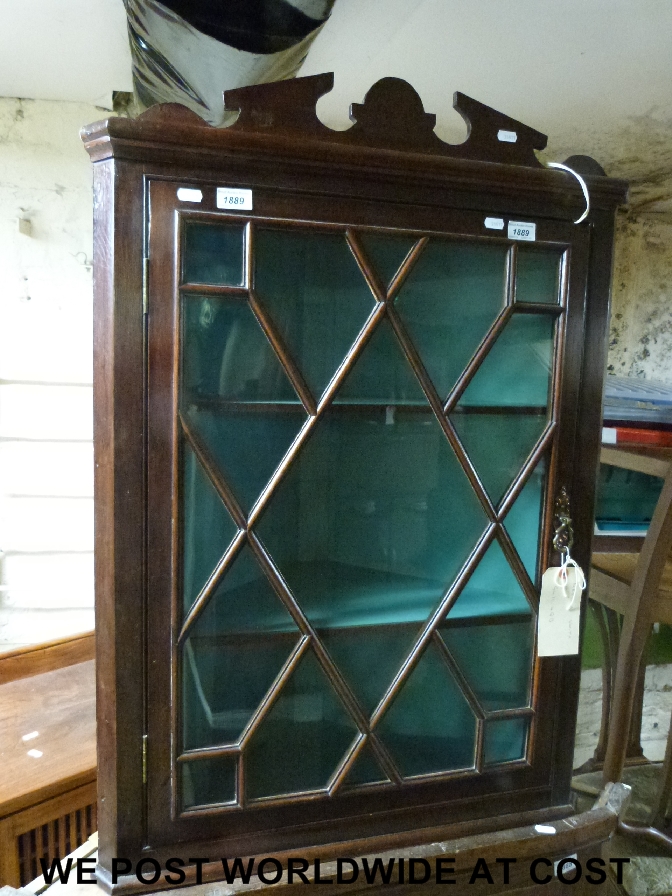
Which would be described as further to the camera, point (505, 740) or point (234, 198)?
point (505, 740)

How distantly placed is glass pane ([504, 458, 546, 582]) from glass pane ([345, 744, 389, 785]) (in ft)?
0.87

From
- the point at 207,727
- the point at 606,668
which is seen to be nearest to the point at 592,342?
the point at 207,727

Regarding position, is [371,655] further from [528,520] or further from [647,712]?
[647,712]

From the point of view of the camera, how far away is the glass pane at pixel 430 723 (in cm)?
72

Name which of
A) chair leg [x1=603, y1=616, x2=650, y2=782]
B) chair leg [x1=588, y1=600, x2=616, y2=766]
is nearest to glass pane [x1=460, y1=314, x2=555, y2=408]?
chair leg [x1=603, y1=616, x2=650, y2=782]

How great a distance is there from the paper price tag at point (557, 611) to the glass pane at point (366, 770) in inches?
8.7

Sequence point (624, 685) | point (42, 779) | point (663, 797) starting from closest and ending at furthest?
point (42, 779) < point (624, 685) < point (663, 797)

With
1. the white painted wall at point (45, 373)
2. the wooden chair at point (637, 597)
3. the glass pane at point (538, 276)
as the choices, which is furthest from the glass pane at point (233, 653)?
the white painted wall at point (45, 373)

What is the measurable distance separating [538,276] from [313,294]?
0.83ft

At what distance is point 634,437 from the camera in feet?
4.23

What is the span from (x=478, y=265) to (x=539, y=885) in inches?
27.5

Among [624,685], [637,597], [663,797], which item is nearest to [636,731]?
[663,797]

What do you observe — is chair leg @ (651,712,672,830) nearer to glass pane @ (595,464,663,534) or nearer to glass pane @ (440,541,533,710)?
glass pane @ (595,464,663,534)

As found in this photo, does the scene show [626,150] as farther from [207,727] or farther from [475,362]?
[207,727]
